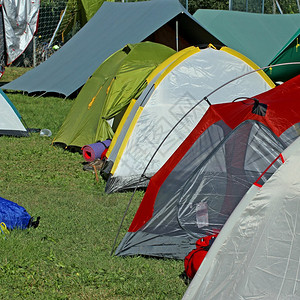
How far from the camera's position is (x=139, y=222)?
16.7ft

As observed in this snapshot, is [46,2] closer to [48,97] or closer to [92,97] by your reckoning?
[48,97]

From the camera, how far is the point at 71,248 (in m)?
5.09

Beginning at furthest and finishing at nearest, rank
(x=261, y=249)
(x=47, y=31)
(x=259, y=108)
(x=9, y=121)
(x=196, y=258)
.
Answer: (x=47, y=31) < (x=9, y=121) < (x=259, y=108) < (x=196, y=258) < (x=261, y=249)

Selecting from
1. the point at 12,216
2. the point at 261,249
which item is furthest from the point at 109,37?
the point at 261,249

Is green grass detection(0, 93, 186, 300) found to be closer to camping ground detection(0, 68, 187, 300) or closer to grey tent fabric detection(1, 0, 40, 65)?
camping ground detection(0, 68, 187, 300)

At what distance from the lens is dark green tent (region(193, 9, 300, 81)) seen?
44.1 ft

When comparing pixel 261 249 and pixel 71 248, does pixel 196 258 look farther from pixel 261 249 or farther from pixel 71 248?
pixel 71 248

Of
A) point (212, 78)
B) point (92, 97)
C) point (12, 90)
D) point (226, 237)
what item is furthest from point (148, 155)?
point (12, 90)

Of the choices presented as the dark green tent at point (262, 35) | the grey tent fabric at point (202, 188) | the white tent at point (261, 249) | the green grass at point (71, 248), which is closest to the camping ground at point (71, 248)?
the green grass at point (71, 248)

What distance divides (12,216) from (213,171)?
1715mm

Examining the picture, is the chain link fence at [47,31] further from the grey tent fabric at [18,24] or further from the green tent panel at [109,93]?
the green tent panel at [109,93]

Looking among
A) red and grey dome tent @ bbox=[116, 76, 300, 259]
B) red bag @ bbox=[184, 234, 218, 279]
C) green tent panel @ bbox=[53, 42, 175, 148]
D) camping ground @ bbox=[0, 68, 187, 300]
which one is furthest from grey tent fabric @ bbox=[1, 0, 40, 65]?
red bag @ bbox=[184, 234, 218, 279]

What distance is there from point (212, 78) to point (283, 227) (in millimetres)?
3899

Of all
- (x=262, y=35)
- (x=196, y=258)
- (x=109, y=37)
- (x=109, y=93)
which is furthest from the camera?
(x=262, y=35)
